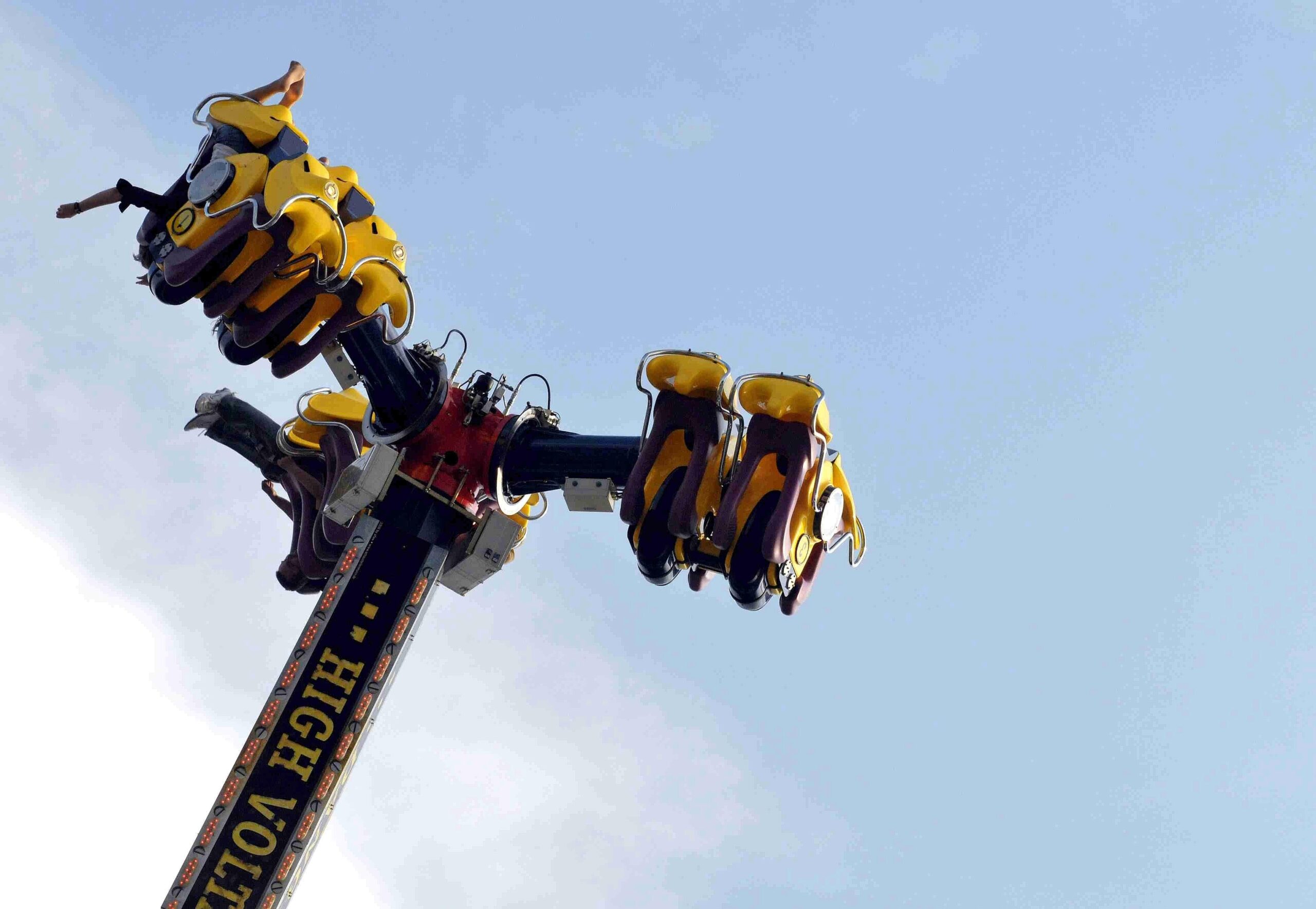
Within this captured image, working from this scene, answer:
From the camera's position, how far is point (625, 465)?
18766mm

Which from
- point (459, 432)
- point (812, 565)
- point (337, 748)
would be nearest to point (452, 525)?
point (459, 432)

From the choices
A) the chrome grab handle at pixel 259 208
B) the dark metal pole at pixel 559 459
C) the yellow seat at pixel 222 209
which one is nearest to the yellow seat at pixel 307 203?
the chrome grab handle at pixel 259 208

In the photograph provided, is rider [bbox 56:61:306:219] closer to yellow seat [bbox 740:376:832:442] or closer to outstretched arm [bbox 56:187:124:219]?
outstretched arm [bbox 56:187:124:219]

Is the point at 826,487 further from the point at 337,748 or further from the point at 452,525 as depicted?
the point at 337,748

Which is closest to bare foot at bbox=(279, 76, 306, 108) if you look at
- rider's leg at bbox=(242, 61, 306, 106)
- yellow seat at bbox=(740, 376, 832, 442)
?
rider's leg at bbox=(242, 61, 306, 106)

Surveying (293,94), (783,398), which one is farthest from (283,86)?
(783,398)

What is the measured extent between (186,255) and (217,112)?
1.74 m

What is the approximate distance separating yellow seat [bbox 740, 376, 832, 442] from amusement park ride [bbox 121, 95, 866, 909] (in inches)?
0.8

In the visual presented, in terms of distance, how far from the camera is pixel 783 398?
57.4ft

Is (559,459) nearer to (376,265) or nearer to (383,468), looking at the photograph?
(383,468)

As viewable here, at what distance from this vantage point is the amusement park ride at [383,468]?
16.7m

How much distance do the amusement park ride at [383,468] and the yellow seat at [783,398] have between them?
20 millimetres

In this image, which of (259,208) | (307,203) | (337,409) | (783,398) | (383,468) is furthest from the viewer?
(337,409)

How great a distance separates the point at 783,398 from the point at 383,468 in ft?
14.5
